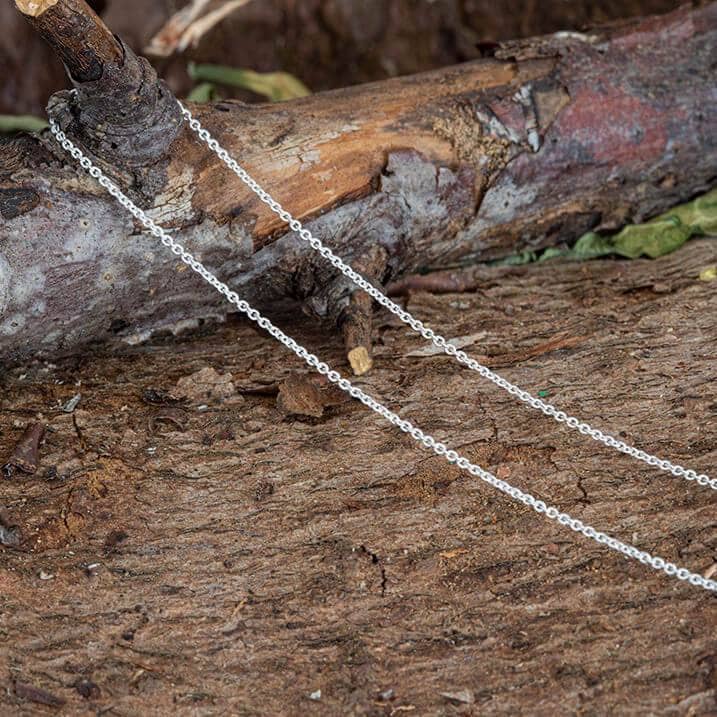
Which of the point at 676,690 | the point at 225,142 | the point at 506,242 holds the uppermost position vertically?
the point at 225,142

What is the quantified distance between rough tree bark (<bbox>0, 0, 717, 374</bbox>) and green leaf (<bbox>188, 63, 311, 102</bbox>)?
5.30 feet

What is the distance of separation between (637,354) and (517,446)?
519 millimetres

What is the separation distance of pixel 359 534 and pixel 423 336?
2.55 feet

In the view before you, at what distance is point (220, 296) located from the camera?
3.00 metres

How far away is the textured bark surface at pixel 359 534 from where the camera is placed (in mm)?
2158

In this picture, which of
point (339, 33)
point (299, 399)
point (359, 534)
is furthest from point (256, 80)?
point (359, 534)

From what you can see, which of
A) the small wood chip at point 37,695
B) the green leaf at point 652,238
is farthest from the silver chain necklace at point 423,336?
the small wood chip at point 37,695

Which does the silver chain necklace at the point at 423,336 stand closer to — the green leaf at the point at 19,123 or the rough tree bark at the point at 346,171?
the rough tree bark at the point at 346,171

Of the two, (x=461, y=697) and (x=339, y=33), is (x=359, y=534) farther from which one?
(x=339, y=33)

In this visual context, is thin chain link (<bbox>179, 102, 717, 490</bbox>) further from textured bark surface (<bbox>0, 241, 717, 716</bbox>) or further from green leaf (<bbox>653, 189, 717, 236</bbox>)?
green leaf (<bbox>653, 189, 717, 236</bbox>)

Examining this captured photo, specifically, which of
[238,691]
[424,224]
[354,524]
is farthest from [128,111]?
[238,691]

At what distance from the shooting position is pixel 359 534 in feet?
7.95

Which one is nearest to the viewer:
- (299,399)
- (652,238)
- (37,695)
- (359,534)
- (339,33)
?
(37,695)

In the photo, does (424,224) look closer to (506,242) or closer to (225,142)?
(506,242)
